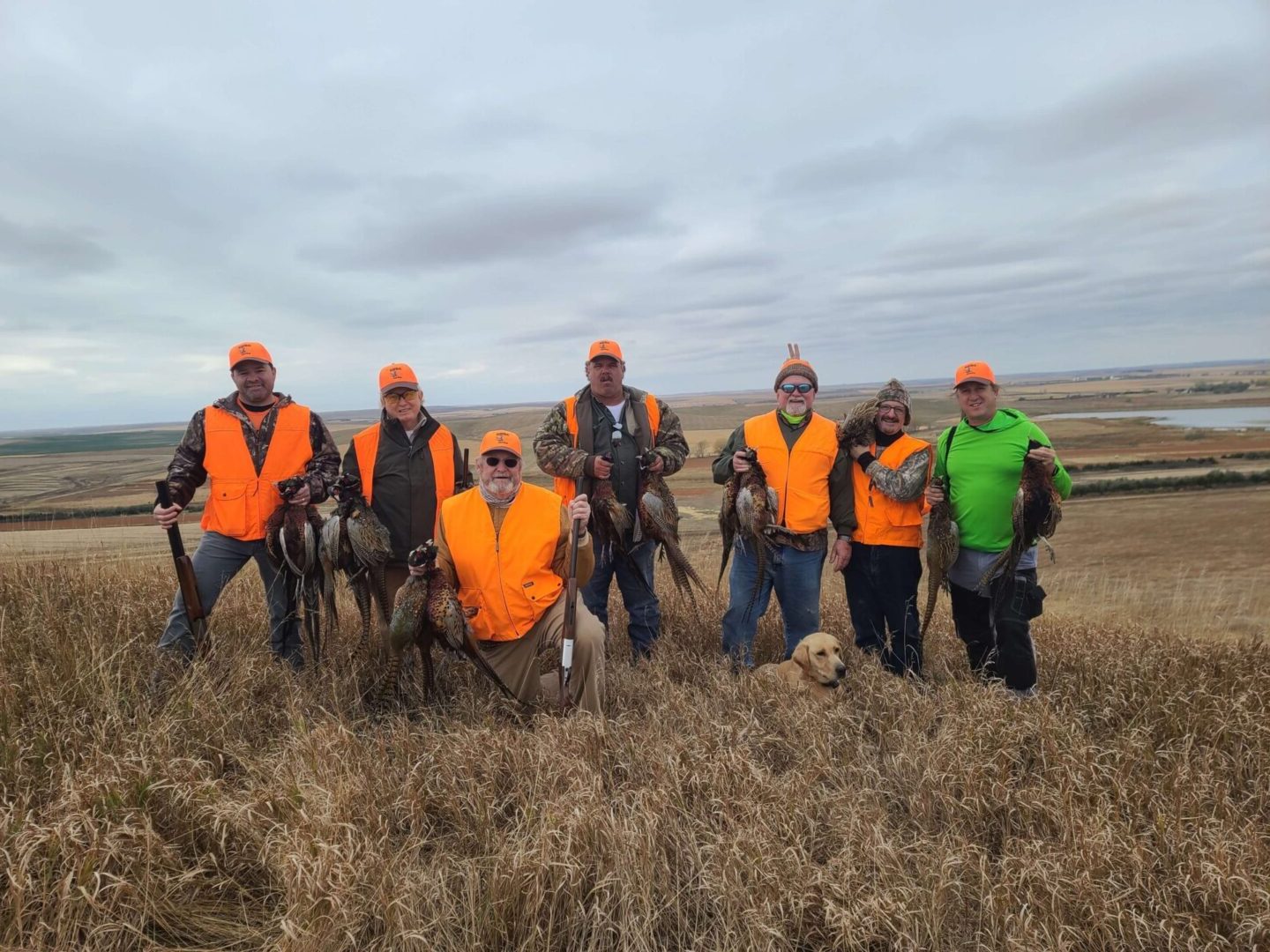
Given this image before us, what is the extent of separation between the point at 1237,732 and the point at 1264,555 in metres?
8.18

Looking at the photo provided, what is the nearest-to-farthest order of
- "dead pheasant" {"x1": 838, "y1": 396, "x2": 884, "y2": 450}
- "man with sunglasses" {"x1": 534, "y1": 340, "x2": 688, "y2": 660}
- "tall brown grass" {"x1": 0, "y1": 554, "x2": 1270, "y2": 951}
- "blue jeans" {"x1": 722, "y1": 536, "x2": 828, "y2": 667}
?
"tall brown grass" {"x1": 0, "y1": 554, "x2": 1270, "y2": 951}
"dead pheasant" {"x1": 838, "y1": 396, "x2": 884, "y2": 450}
"blue jeans" {"x1": 722, "y1": 536, "x2": 828, "y2": 667}
"man with sunglasses" {"x1": 534, "y1": 340, "x2": 688, "y2": 660}

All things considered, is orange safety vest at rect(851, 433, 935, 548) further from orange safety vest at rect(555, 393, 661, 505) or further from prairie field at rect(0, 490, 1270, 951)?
orange safety vest at rect(555, 393, 661, 505)

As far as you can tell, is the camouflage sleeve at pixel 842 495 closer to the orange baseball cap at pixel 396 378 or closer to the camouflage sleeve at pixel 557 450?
the camouflage sleeve at pixel 557 450

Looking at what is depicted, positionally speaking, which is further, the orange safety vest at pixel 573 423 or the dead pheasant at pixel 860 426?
the orange safety vest at pixel 573 423

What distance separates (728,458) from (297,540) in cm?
317

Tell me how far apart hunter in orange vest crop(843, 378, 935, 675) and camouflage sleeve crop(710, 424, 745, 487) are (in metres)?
0.82

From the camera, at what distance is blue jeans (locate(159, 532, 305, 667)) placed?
4859mm

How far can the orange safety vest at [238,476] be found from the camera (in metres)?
4.86

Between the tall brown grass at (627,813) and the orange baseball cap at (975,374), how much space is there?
1.98 meters

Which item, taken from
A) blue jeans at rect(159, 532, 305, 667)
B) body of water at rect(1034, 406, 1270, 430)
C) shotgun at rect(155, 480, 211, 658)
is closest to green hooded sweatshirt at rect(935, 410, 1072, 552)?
blue jeans at rect(159, 532, 305, 667)

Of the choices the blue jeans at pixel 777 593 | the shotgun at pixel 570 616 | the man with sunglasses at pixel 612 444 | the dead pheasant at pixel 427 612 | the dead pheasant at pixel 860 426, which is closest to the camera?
the dead pheasant at pixel 427 612

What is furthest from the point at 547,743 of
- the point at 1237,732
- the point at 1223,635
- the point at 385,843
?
the point at 1223,635

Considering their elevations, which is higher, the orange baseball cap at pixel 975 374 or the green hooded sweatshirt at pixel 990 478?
the orange baseball cap at pixel 975 374

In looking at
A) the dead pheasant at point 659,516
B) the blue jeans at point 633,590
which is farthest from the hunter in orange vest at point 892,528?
the blue jeans at point 633,590
